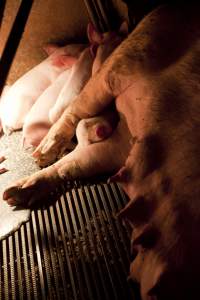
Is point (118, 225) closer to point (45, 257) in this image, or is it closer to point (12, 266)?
point (45, 257)

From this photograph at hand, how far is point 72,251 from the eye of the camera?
2240 mm

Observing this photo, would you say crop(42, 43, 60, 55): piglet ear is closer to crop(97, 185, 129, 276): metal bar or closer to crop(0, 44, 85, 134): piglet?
crop(0, 44, 85, 134): piglet

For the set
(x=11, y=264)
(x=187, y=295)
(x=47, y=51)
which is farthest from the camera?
(x=47, y=51)

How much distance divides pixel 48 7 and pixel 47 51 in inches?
20.6

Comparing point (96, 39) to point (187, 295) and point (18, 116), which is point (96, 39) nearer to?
point (18, 116)

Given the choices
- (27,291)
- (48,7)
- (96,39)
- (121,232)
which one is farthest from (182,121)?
(48,7)

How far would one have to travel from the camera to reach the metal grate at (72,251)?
204cm

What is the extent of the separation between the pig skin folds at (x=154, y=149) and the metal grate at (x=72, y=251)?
19cm

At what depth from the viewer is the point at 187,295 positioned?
1.20 meters

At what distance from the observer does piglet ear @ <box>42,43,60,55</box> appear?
4.00 metres

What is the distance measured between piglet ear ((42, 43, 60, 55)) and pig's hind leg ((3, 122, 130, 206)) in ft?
6.20

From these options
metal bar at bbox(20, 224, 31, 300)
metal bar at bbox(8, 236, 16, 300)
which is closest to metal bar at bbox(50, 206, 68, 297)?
metal bar at bbox(20, 224, 31, 300)

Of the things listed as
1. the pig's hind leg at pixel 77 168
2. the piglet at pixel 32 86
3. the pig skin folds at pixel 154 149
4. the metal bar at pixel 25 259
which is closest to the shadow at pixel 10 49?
the pig skin folds at pixel 154 149

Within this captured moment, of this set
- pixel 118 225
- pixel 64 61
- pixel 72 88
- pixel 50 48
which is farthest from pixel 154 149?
pixel 50 48
